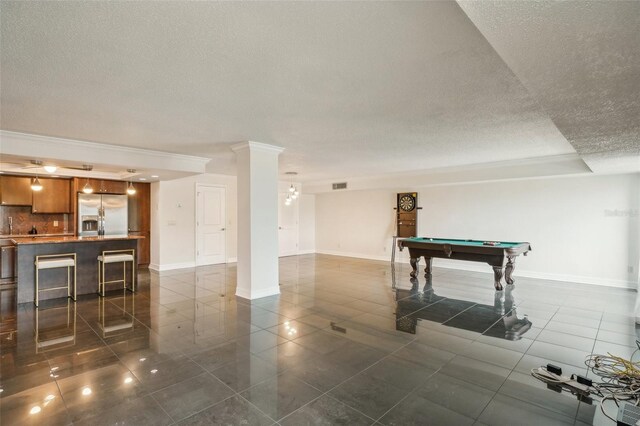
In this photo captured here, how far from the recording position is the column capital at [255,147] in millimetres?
4949

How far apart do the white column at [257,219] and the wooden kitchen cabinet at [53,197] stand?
502 centimetres

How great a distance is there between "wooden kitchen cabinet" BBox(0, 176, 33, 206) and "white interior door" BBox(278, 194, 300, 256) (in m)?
6.11

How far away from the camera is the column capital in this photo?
4.95 m

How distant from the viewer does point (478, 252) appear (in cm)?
582

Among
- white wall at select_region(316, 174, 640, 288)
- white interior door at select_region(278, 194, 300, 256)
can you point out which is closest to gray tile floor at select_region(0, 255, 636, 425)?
white wall at select_region(316, 174, 640, 288)

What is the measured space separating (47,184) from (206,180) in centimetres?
337

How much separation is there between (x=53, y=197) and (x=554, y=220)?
11.0 meters

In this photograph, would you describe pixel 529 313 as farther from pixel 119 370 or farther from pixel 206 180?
pixel 206 180

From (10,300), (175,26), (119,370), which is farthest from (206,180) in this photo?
(175,26)

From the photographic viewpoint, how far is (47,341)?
11.1 ft

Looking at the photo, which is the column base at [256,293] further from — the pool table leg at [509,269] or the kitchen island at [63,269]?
the pool table leg at [509,269]

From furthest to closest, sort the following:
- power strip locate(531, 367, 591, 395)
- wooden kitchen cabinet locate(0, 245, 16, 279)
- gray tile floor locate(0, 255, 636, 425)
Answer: wooden kitchen cabinet locate(0, 245, 16, 279), power strip locate(531, 367, 591, 395), gray tile floor locate(0, 255, 636, 425)

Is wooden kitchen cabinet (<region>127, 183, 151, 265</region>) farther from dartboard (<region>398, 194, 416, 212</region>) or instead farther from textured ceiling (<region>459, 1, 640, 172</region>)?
textured ceiling (<region>459, 1, 640, 172</region>)

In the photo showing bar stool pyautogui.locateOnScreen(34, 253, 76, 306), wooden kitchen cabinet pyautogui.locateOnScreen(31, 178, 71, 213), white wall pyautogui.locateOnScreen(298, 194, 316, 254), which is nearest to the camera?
bar stool pyautogui.locateOnScreen(34, 253, 76, 306)
